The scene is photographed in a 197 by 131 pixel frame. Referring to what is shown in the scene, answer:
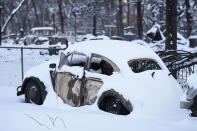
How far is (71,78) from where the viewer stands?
8023 millimetres

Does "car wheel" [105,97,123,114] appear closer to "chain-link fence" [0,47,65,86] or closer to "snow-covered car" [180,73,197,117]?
"snow-covered car" [180,73,197,117]

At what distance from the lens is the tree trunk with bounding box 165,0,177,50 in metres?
12.5

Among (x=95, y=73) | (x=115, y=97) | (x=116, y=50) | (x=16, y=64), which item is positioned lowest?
(x=115, y=97)

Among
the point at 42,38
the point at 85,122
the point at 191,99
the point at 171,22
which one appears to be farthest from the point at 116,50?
the point at 42,38

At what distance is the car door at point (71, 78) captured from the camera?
7.79 metres

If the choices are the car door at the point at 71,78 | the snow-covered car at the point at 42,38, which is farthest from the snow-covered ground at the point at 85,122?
the snow-covered car at the point at 42,38

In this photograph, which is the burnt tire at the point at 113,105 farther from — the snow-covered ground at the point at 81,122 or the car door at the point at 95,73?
the snow-covered ground at the point at 81,122

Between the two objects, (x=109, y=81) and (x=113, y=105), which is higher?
(x=109, y=81)

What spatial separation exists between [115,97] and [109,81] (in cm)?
38

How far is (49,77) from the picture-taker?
28.9ft

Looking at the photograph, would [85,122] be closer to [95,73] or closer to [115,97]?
[115,97]

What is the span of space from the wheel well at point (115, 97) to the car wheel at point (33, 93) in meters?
2.23

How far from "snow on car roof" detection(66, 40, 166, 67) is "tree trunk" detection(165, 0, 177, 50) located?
4.85 meters

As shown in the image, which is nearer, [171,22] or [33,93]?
[33,93]
